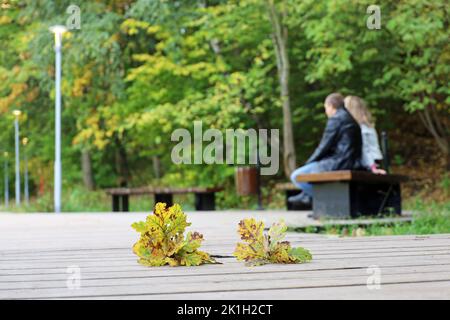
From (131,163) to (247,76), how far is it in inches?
516

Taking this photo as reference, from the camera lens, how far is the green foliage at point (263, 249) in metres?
2.81

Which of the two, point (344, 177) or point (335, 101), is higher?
point (335, 101)

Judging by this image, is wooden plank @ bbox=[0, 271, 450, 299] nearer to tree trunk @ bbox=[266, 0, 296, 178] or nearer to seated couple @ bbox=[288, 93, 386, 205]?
seated couple @ bbox=[288, 93, 386, 205]

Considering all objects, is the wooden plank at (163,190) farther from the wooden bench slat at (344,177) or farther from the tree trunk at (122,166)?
the tree trunk at (122,166)

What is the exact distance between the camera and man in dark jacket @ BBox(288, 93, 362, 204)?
7.56 m

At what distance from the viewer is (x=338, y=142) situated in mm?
7648

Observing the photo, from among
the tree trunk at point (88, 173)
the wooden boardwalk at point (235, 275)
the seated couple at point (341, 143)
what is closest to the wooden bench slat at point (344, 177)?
the seated couple at point (341, 143)

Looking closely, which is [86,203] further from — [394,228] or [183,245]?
[183,245]

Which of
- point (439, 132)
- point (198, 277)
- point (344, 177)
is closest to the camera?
point (198, 277)

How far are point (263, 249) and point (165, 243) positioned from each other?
39 cm

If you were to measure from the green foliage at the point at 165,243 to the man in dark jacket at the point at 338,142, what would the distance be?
492cm

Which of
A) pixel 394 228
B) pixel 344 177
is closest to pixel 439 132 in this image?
pixel 344 177

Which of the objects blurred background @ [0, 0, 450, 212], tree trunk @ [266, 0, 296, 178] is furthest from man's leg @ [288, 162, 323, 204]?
tree trunk @ [266, 0, 296, 178]

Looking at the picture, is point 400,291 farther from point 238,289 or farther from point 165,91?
point 165,91
